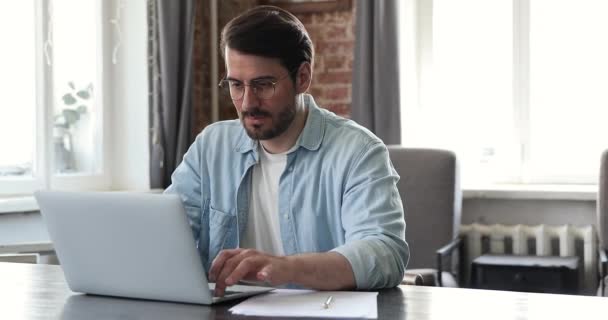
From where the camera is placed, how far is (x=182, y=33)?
4.29 m

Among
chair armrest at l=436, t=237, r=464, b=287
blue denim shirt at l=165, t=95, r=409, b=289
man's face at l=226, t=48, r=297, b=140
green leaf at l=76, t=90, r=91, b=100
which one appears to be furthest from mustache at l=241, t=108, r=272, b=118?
green leaf at l=76, t=90, r=91, b=100

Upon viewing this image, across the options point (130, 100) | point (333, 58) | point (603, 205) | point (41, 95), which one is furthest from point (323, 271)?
point (333, 58)

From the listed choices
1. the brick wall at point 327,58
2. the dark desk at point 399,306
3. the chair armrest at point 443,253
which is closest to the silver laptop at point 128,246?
Result: the dark desk at point 399,306

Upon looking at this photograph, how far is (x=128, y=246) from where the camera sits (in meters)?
1.69

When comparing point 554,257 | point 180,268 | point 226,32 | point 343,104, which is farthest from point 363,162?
point 343,104

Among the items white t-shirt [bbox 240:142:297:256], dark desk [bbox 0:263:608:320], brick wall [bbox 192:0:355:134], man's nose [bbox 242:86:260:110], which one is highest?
brick wall [bbox 192:0:355:134]

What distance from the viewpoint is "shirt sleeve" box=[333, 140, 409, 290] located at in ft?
6.15

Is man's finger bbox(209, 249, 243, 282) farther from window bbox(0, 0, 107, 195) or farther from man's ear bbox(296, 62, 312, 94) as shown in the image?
window bbox(0, 0, 107, 195)

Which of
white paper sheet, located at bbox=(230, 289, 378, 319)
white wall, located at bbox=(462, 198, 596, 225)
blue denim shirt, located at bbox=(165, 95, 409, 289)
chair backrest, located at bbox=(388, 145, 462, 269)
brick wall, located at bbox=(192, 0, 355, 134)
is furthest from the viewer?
brick wall, located at bbox=(192, 0, 355, 134)

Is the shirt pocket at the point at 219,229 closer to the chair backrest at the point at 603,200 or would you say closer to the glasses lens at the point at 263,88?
→ the glasses lens at the point at 263,88

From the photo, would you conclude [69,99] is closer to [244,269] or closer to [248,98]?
[248,98]

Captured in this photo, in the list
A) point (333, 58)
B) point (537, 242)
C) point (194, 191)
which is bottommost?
point (537, 242)

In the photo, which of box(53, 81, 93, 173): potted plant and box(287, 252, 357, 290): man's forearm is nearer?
box(287, 252, 357, 290): man's forearm

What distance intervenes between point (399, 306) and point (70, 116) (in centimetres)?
278
